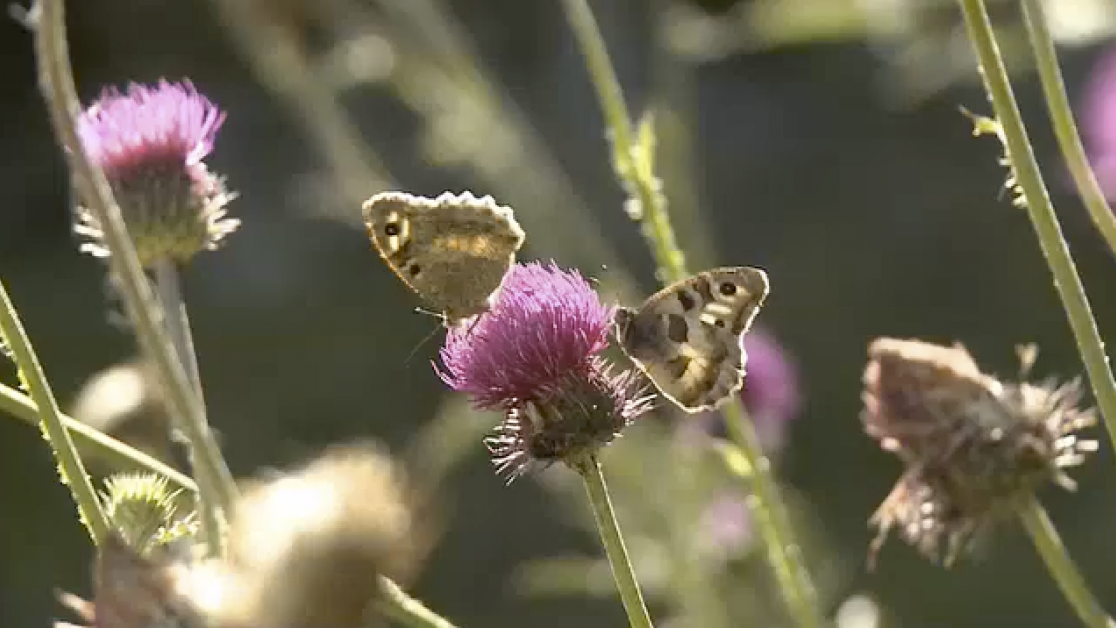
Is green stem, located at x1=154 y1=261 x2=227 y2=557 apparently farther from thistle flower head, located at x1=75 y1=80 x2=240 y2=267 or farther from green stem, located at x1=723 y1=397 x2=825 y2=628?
green stem, located at x1=723 y1=397 x2=825 y2=628

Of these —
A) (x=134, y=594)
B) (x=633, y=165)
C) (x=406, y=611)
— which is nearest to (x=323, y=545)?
(x=134, y=594)

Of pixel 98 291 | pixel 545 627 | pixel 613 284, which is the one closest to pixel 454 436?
pixel 613 284

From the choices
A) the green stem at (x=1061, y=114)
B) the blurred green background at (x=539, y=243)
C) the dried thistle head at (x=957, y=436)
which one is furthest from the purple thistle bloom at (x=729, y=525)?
the green stem at (x=1061, y=114)

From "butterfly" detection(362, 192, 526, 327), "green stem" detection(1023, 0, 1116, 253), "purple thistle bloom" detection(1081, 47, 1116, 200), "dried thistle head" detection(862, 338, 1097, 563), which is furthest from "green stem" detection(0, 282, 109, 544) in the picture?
"purple thistle bloom" detection(1081, 47, 1116, 200)

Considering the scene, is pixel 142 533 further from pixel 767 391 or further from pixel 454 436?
pixel 767 391

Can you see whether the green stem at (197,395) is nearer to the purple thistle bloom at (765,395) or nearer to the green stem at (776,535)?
the green stem at (776,535)
